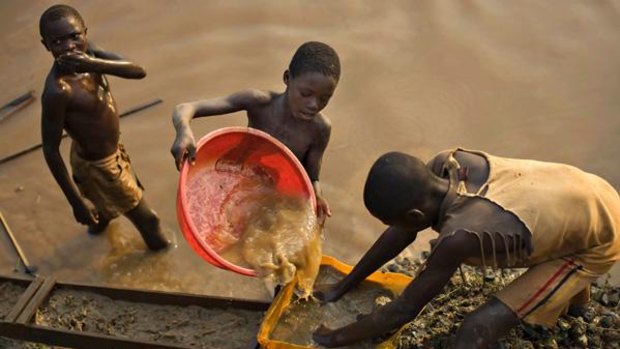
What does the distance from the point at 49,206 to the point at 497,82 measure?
11.4 ft

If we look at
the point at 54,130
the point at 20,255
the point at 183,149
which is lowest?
the point at 20,255

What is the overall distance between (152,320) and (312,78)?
4.51ft

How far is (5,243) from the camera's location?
4176 millimetres

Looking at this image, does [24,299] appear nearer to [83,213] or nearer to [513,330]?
[83,213]

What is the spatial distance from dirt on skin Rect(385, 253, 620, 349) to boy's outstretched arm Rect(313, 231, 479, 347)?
379mm

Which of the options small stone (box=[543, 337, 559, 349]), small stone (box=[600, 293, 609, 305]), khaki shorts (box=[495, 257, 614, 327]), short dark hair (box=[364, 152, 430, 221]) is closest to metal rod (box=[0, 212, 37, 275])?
short dark hair (box=[364, 152, 430, 221])

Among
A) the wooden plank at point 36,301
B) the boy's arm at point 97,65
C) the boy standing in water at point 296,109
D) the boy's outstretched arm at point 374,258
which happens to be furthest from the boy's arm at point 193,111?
the wooden plank at point 36,301

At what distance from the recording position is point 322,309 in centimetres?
301

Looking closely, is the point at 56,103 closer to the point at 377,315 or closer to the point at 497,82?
the point at 377,315

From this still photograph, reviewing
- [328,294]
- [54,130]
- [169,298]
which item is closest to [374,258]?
[328,294]

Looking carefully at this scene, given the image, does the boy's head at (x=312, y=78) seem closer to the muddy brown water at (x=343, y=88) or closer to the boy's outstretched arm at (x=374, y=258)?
the boy's outstretched arm at (x=374, y=258)

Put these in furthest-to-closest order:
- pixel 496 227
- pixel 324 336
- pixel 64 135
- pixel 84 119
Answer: pixel 64 135
pixel 84 119
pixel 324 336
pixel 496 227

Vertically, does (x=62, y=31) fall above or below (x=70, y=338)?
above

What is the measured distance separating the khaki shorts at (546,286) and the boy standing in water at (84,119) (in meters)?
2.05
